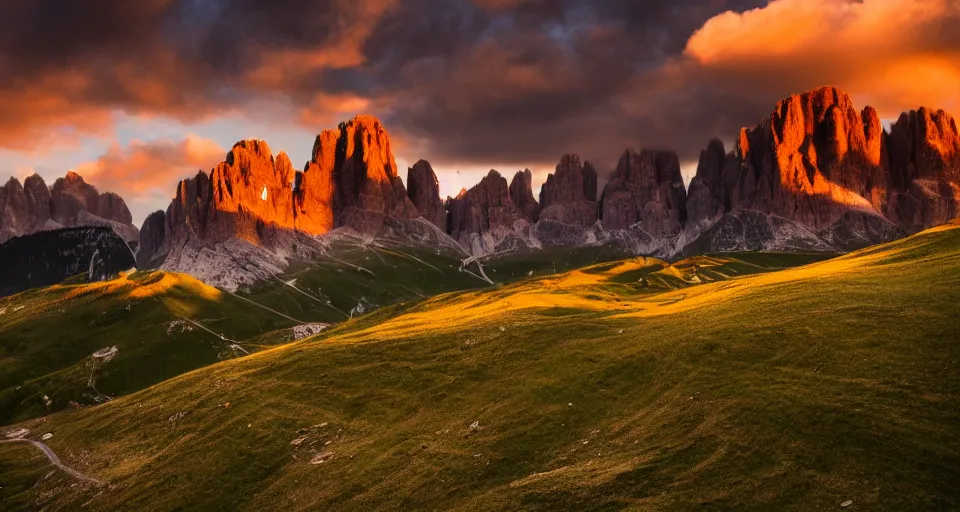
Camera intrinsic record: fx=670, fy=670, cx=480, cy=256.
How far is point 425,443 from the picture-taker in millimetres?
57719

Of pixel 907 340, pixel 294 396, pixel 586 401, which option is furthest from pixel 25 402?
pixel 907 340

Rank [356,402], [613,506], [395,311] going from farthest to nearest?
[395,311] < [356,402] < [613,506]

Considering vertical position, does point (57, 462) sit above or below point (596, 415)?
below

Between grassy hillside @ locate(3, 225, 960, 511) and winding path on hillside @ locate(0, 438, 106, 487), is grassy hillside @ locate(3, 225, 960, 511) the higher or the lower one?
the higher one

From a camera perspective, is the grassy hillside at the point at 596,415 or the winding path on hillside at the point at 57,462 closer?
the grassy hillside at the point at 596,415

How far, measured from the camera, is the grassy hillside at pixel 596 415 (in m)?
39.4

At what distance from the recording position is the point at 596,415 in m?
55.1

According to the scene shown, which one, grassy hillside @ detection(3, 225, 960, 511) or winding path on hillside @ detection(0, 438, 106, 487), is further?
winding path on hillside @ detection(0, 438, 106, 487)

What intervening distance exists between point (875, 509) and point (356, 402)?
167ft

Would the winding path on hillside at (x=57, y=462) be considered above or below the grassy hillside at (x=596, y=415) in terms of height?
below

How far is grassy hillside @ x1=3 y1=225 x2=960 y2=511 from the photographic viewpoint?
1551 inches

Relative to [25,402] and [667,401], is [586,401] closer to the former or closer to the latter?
[667,401]

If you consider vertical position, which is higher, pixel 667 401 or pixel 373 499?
pixel 667 401

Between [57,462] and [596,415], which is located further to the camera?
[57,462]
